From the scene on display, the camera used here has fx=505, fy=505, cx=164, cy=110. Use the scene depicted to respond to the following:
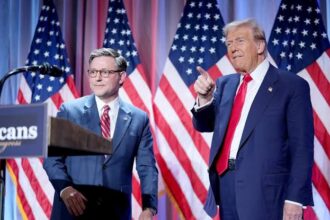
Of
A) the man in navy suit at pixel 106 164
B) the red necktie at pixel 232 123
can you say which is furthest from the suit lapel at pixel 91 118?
the red necktie at pixel 232 123

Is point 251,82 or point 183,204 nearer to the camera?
point 251,82

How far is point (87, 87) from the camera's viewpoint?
3977mm

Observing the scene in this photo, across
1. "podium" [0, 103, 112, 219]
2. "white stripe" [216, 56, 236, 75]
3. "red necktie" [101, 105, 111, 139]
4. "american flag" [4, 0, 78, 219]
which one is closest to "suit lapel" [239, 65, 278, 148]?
"red necktie" [101, 105, 111, 139]

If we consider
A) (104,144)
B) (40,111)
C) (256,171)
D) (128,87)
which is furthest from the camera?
(128,87)

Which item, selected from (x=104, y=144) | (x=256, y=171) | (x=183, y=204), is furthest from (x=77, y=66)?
(x=104, y=144)

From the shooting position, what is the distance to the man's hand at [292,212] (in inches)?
80.1

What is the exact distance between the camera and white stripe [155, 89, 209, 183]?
A: 355 cm

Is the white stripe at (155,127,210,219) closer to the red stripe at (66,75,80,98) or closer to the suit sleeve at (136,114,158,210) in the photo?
the red stripe at (66,75,80,98)

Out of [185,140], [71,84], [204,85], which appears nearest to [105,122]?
[204,85]

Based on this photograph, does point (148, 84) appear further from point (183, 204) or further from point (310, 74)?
point (310, 74)

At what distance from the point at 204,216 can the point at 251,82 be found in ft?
5.06

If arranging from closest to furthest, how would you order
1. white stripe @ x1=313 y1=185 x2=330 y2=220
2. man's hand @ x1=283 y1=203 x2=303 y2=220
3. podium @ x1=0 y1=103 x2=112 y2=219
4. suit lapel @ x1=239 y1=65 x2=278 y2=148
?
podium @ x1=0 y1=103 x2=112 y2=219
man's hand @ x1=283 y1=203 x2=303 y2=220
suit lapel @ x1=239 y1=65 x2=278 y2=148
white stripe @ x1=313 y1=185 x2=330 y2=220

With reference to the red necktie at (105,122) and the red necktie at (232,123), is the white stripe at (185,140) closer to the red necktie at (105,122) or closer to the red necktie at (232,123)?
the red necktie at (105,122)

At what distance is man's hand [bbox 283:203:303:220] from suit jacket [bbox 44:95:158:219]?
0.70m
